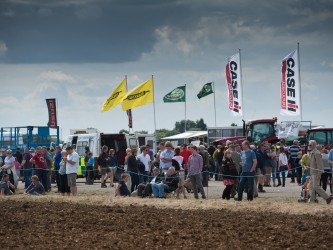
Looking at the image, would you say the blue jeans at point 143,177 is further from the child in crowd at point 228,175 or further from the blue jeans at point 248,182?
the blue jeans at point 248,182

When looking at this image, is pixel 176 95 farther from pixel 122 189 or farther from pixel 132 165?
pixel 122 189

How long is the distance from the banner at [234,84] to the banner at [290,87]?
151 inches

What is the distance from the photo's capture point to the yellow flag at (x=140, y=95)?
4675 cm

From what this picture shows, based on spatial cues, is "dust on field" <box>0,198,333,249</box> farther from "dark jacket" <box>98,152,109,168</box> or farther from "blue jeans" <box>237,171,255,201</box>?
"dark jacket" <box>98,152,109,168</box>

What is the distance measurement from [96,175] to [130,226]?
23085mm

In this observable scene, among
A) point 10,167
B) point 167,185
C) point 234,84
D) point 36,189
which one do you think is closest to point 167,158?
point 167,185

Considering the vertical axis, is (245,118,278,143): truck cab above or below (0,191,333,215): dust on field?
above

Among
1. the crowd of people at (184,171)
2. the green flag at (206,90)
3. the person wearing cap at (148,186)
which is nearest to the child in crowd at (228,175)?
the crowd of people at (184,171)

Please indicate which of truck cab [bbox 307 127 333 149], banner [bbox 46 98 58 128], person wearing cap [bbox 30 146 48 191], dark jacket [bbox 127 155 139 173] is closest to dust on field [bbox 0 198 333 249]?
dark jacket [bbox 127 155 139 173]

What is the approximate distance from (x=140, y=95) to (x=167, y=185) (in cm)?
2020

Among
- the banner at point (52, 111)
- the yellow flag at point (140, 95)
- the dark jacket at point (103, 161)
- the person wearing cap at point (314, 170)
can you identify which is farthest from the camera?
the banner at point (52, 111)

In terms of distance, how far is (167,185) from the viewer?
27.0 metres

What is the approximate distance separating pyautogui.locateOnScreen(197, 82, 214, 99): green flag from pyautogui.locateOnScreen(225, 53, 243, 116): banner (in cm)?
1310

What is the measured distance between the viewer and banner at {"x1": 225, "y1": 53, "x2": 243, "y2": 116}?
50438 mm
